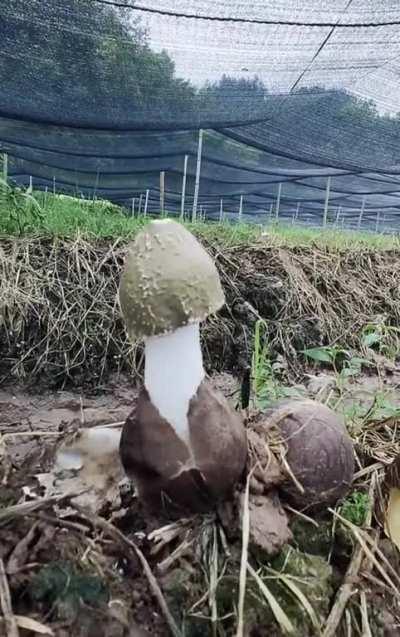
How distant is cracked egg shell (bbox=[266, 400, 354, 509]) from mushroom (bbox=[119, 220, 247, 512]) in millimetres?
75

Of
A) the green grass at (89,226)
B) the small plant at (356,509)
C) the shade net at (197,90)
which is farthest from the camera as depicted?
the shade net at (197,90)

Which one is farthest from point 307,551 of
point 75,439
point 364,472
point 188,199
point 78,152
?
point 188,199

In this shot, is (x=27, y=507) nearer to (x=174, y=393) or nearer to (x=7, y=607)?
(x=7, y=607)

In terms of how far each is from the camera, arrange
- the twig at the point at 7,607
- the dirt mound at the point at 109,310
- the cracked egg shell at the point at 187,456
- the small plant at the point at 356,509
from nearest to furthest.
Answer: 1. the twig at the point at 7,607
2. the cracked egg shell at the point at 187,456
3. the small plant at the point at 356,509
4. the dirt mound at the point at 109,310

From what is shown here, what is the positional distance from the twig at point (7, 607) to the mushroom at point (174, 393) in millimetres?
172

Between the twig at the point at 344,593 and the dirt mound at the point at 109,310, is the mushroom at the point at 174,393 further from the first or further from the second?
the dirt mound at the point at 109,310

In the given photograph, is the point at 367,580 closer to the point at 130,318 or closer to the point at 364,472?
the point at 364,472

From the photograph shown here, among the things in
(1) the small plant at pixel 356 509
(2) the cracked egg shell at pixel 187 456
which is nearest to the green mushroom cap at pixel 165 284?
(2) the cracked egg shell at pixel 187 456

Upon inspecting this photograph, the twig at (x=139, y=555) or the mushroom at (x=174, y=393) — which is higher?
the mushroom at (x=174, y=393)

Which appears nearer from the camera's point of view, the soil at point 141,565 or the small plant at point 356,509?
the soil at point 141,565

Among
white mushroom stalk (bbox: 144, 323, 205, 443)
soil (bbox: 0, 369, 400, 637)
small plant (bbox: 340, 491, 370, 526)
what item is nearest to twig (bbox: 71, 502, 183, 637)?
soil (bbox: 0, 369, 400, 637)

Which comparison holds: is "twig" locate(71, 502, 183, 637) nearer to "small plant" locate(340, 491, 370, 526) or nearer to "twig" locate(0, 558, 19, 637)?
"twig" locate(0, 558, 19, 637)

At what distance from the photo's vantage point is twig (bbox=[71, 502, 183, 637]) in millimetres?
557

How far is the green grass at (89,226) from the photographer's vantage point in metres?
2.51
